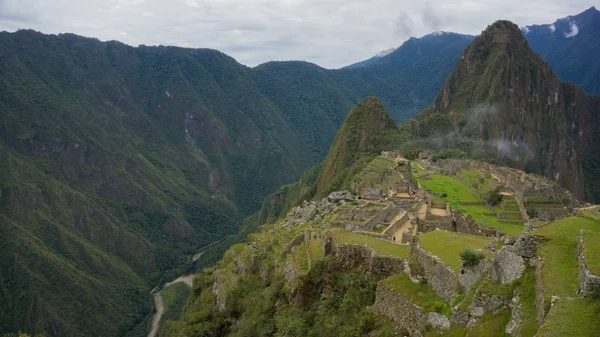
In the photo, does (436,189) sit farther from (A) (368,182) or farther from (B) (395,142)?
(B) (395,142)

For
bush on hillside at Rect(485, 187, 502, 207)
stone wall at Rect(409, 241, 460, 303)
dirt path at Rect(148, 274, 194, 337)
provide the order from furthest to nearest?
1. dirt path at Rect(148, 274, 194, 337)
2. bush on hillside at Rect(485, 187, 502, 207)
3. stone wall at Rect(409, 241, 460, 303)

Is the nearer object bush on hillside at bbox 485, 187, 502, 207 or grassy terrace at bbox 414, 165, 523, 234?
grassy terrace at bbox 414, 165, 523, 234

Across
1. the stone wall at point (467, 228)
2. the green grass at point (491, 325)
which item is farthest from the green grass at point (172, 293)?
the green grass at point (491, 325)

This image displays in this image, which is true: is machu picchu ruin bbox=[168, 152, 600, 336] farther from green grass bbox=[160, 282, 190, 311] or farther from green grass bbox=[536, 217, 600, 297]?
green grass bbox=[160, 282, 190, 311]

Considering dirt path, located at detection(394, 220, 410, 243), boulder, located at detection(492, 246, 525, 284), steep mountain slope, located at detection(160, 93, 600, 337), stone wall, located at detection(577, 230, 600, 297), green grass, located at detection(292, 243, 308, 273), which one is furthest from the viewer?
dirt path, located at detection(394, 220, 410, 243)

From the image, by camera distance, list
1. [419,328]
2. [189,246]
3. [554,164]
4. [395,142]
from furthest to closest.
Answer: [189,246]
[554,164]
[395,142]
[419,328]

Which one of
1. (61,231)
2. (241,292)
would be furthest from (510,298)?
(61,231)

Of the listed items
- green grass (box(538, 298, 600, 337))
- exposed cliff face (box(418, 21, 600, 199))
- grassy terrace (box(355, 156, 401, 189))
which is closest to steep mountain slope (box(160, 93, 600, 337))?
green grass (box(538, 298, 600, 337))

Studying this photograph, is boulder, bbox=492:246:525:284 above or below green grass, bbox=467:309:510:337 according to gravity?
above
